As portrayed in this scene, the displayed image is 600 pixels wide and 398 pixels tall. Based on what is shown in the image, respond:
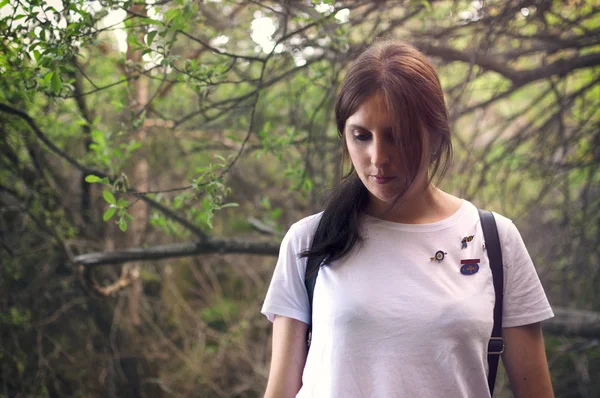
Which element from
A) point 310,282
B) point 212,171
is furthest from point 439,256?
point 212,171

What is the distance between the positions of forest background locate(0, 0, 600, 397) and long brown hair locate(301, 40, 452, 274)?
2.17ft

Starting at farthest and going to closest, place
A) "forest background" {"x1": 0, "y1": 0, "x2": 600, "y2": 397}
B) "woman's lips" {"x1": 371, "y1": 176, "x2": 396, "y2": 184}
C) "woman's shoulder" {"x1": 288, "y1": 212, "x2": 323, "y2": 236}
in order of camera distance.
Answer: "forest background" {"x1": 0, "y1": 0, "x2": 600, "y2": 397}
"woman's shoulder" {"x1": 288, "y1": 212, "x2": 323, "y2": 236}
"woman's lips" {"x1": 371, "y1": 176, "x2": 396, "y2": 184}

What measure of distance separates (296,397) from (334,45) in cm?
162

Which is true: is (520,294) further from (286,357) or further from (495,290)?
(286,357)

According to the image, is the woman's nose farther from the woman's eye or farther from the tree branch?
the tree branch

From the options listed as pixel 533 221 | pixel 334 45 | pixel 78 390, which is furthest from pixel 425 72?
pixel 78 390

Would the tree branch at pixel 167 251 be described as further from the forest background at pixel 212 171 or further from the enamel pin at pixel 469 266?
the enamel pin at pixel 469 266

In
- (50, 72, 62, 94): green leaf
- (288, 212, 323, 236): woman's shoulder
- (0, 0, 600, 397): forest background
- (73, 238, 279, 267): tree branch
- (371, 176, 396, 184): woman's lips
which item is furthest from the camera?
(73, 238, 279, 267): tree branch

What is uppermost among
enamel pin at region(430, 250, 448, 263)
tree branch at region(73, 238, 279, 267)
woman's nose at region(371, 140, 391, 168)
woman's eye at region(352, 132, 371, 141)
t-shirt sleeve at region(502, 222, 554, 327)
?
woman's eye at region(352, 132, 371, 141)

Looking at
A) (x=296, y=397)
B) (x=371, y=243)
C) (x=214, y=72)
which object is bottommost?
(x=296, y=397)

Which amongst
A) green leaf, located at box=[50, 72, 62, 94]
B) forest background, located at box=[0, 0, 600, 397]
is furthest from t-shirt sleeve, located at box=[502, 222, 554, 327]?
green leaf, located at box=[50, 72, 62, 94]

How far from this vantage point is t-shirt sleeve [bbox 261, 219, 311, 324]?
1.44 m

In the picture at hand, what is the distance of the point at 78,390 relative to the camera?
3.53m

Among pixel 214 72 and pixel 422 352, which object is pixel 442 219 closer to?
pixel 422 352
